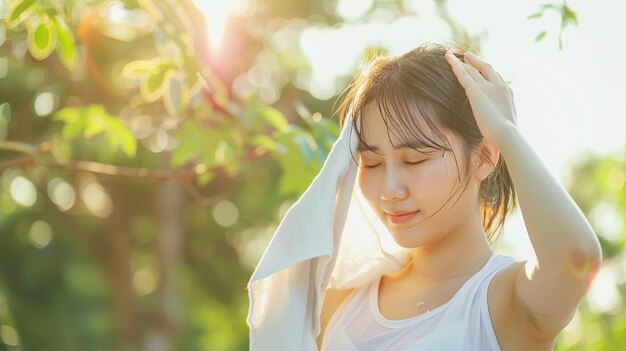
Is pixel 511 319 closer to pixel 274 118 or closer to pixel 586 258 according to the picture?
pixel 586 258

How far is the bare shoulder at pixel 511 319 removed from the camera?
1.97 metres

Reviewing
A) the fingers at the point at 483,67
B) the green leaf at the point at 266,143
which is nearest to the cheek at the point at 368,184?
the fingers at the point at 483,67

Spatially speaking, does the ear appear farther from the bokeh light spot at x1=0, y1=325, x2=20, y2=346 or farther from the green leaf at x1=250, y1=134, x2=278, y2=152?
the bokeh light spot at x1=0, y1=325, x2=20, y2=346

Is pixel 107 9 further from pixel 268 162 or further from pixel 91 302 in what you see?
pixel 91 302

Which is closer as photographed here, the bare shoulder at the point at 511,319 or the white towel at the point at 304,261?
the bare shoulder at the point at 511,319

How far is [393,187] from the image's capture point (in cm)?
207

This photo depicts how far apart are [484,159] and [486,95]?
17 centimetres

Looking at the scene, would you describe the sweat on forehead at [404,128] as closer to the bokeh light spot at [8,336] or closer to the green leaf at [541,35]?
the green leaf at [541,35]

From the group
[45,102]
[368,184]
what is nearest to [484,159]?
[368,184]

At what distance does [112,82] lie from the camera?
24.7ft

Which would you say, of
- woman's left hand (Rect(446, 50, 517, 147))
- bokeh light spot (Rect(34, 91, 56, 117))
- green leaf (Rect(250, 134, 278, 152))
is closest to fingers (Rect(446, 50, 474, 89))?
woman's left hand (Rect(446, 50, 517, 147))

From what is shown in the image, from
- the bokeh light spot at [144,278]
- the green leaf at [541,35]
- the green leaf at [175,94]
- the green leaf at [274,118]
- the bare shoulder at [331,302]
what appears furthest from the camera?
the bokeh light spot at [144,278]

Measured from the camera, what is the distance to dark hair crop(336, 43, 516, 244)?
2100 mm

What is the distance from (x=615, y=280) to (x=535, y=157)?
8.77m
